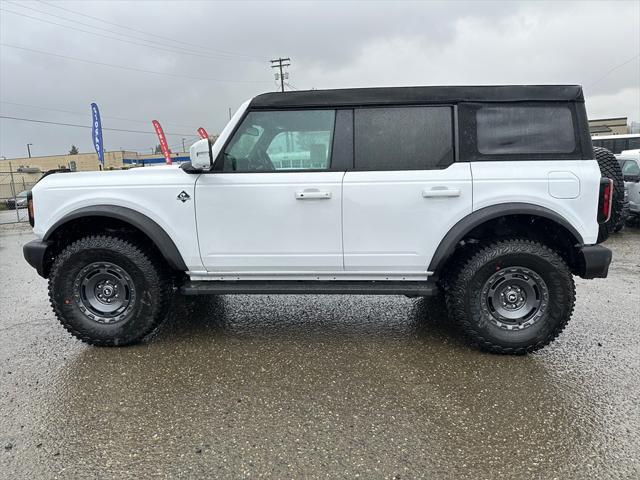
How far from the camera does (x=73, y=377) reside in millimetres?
3203

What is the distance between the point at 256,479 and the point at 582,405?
204 cm

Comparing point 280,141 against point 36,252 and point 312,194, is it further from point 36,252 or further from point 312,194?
point 36,252

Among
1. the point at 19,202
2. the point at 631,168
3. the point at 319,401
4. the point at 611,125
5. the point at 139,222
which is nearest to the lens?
the point at 319,401

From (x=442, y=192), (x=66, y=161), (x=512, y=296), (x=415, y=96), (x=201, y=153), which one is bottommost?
(x=512, y=296)

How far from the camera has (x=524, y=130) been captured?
3363mm

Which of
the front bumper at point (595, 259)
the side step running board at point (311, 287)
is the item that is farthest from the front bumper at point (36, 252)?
the front bumper at point (595, 259)

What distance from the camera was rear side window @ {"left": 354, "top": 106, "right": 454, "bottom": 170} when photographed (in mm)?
3396

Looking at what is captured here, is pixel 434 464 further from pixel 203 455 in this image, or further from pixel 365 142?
pixel 365 142

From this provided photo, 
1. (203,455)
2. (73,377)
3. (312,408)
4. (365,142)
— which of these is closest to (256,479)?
(203,455)

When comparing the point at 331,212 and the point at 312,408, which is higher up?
the point at 331,212

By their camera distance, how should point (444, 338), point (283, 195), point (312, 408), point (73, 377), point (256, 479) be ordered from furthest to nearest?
point (444, 338)
point (283, 195)
point (73, 377)
point (312, 408)
point (256, 479)

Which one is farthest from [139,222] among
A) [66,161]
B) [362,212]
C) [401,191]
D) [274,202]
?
[66,161]

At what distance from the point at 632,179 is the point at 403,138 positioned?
8.79m

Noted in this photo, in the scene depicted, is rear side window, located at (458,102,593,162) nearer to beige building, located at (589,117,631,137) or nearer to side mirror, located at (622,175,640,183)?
side mirror, located at (622,175,640,183)
